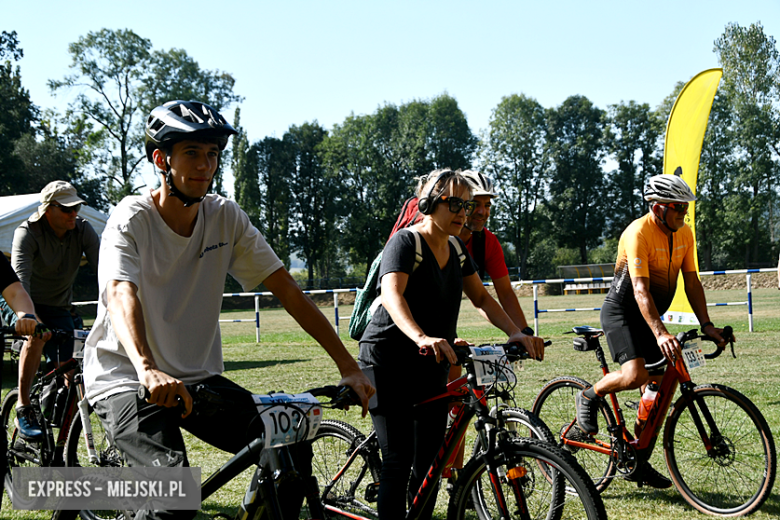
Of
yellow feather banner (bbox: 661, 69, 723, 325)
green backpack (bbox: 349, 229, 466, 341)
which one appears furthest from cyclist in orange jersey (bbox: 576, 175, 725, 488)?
yellow feather banner (bbox: 661, 69, 723, 325)

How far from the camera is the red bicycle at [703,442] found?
14.0 feet

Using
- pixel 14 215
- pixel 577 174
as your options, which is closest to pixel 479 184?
pixel 14 215

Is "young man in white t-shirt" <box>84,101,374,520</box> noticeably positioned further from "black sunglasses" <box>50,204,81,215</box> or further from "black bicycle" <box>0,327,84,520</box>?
"black sunglasses" <box>50,204,81,215</box>

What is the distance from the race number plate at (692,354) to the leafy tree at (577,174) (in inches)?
2361

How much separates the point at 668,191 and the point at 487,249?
3.88 ft

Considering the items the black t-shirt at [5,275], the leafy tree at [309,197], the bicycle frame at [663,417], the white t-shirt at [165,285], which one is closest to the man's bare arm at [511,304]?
the bicycle frame at [663,417]

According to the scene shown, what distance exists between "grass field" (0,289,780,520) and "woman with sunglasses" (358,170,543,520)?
137cm

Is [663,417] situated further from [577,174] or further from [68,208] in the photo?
[577,174]

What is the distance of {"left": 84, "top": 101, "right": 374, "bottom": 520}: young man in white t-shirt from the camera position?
2391 mm

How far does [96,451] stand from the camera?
13.5ft

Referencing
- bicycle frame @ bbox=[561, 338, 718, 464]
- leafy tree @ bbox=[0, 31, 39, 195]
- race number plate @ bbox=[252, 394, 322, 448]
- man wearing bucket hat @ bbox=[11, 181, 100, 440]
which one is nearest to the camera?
race number plate @ bbox=[252, 394, 322, 448]

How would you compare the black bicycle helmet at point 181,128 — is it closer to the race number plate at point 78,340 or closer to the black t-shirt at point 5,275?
the black t-shirt at point 5,275

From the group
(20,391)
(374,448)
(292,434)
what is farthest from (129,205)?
(20,391)

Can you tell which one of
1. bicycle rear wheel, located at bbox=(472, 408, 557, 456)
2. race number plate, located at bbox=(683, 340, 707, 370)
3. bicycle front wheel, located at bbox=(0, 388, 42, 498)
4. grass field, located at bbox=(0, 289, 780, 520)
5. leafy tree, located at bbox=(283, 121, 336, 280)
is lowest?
grass field, located at bbox=(0, 289, 780, 520)
